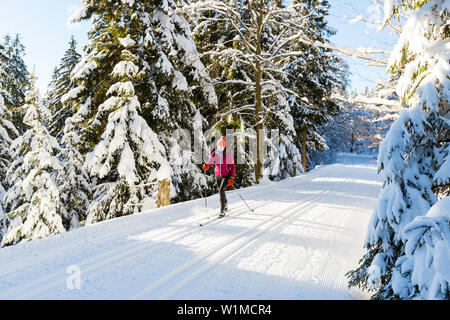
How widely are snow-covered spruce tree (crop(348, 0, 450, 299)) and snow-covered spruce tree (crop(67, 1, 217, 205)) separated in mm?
8400

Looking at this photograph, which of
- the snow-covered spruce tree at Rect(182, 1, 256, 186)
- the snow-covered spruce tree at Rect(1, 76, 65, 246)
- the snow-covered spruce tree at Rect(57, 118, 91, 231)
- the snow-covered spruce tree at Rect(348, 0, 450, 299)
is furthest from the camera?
the snow-covered spruce tree at Rect(182, 1, 256, 186)

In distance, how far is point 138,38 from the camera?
35.8ft

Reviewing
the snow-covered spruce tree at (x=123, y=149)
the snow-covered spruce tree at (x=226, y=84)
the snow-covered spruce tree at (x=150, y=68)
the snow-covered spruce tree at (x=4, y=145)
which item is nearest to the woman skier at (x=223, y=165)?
the snow-covered spruce tree at (x=123, y=149)

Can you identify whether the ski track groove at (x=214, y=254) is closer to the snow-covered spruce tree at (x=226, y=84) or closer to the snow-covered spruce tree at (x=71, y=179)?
the snow-covered spruce tree at (x=226, y=84)

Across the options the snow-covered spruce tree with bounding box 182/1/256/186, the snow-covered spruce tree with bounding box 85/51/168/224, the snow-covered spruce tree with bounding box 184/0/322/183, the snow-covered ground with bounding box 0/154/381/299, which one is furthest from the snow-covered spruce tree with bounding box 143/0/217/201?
the snow-covered ground with bounding box 0/154/381/299

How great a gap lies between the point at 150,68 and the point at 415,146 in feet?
32.3

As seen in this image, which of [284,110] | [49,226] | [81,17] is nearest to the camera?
[49,226]

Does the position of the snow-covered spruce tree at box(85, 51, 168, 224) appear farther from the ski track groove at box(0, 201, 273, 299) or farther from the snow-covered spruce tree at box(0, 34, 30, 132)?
the snow-covered spruce tree at box(0, 34, 30, 132)

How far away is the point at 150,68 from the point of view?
10852 mm

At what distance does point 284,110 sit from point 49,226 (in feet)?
40.7

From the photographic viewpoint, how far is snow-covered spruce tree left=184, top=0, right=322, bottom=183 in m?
13.2

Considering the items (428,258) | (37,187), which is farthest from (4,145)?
(428,258)
